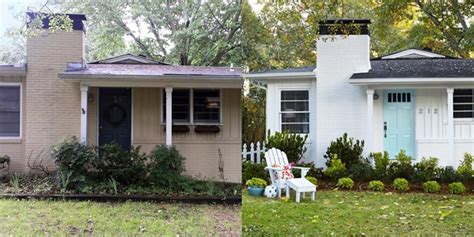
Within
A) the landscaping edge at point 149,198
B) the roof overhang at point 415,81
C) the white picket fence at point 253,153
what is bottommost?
the landscaping edge at point 149,198

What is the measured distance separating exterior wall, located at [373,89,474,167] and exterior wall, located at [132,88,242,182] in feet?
3.49

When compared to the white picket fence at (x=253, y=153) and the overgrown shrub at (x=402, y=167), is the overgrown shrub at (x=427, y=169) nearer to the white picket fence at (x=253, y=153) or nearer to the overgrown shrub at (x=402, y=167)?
the overgrown shrub at (x=402, y=167)

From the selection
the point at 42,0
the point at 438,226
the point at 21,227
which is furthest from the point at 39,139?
the point at 438,226

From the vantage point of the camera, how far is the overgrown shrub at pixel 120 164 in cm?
271

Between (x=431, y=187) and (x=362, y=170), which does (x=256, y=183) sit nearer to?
(x=362, y=170)

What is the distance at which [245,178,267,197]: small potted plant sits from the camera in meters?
2.76

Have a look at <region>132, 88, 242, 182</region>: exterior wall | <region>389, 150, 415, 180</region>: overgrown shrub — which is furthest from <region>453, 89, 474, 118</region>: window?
<region>132, 88, 242, 182</region>: exterior wall

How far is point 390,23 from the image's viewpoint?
2471mm

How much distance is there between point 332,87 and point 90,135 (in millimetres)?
1497

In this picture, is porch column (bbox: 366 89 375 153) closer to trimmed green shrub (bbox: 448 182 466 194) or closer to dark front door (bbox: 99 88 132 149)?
trimmed green shrub (bbox: 448 182 466 194)

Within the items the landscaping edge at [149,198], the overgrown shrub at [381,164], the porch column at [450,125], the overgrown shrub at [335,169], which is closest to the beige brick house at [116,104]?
the landscaping edge at [149,198]

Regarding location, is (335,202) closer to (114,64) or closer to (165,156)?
(165,156)

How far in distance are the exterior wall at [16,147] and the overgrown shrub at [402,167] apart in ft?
7.08

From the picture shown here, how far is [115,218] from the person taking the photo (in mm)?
2777
